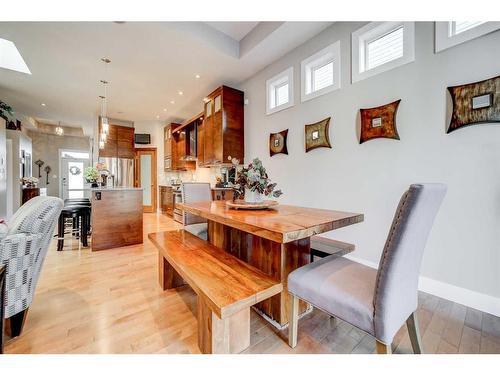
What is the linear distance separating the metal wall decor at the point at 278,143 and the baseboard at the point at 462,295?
238 centimetres

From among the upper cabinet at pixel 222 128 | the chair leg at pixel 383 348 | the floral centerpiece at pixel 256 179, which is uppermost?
the upper cabinet at pixel 222 128

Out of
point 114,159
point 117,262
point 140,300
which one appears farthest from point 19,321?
point 114,159

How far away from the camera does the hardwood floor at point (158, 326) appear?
1.36 metres

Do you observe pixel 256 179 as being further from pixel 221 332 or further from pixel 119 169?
pixel 119 169

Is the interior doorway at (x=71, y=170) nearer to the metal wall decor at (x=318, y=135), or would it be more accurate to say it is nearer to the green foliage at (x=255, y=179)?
the metal wall decor at (x=318, y=135)

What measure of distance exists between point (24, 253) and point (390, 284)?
2.13 m

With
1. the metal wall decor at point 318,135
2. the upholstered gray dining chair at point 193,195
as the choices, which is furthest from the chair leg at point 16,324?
the metal wall decor at point 318,135

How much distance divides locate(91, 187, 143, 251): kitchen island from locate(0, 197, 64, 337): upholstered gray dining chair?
6.20 ft

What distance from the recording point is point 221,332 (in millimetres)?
1173

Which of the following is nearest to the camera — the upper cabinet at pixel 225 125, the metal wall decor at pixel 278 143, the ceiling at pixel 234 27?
the ceiling at pixel 234 27

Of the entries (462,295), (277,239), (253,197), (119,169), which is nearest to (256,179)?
(253,197)

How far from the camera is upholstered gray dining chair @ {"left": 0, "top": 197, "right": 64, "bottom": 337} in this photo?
1.34 m

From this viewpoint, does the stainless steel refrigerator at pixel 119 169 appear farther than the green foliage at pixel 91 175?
Yes

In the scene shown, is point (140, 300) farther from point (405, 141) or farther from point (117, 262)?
point (405, 141)
